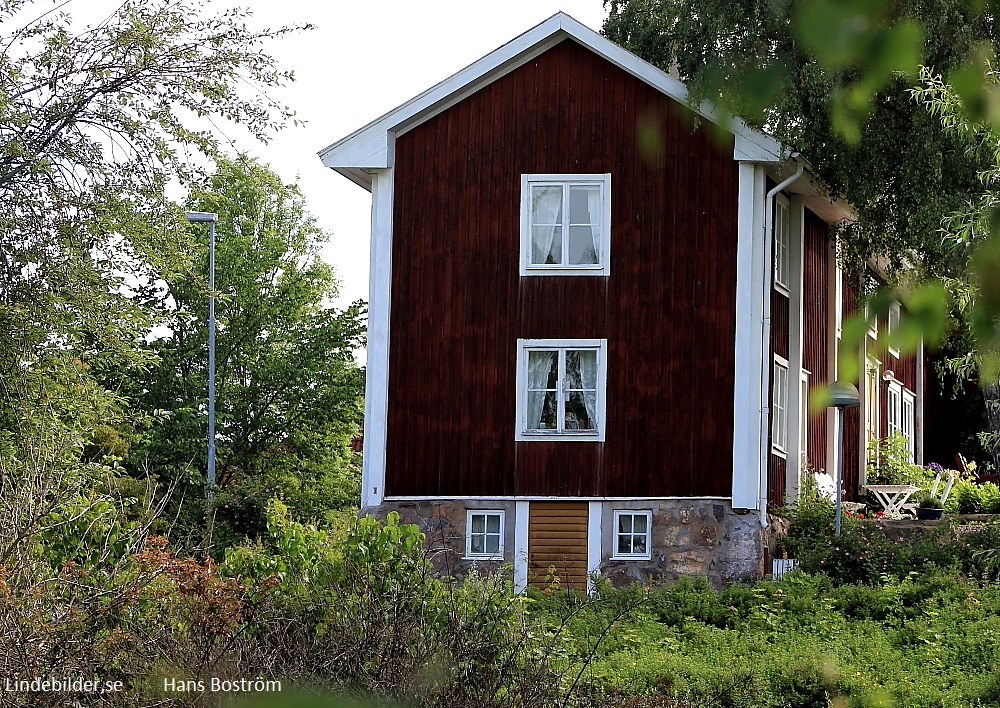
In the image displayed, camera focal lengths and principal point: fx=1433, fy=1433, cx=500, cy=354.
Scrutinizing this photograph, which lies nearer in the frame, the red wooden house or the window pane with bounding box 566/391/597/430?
the red wooden house

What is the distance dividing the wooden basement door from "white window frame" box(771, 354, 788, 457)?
3226mm

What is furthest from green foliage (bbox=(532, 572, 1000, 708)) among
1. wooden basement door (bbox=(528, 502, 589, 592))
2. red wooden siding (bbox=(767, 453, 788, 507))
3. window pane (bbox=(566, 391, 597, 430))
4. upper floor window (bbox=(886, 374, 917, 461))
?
upper floor window (bbox=(886, 374, 917, 461))

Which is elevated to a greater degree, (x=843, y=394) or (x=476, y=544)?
(x=843, y=394)

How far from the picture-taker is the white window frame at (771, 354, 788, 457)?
2127 centimetres

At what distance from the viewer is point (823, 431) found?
24.0 m

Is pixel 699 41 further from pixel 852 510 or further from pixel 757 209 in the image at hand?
pixel 852 510

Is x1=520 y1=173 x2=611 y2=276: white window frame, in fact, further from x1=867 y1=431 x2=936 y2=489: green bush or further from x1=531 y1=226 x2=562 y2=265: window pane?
x1=867 y1=431 x2=936 y2=489: green bush

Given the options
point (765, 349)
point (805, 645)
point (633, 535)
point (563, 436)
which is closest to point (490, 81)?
point (563, 436)

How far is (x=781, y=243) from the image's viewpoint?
72.1 ft

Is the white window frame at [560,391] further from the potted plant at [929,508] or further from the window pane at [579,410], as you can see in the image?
the potted plant at [929,508]

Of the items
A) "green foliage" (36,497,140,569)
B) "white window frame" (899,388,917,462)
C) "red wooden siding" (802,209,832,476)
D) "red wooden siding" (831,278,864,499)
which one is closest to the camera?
"green foliage" (36,497,140,569)

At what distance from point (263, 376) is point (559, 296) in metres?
22.9

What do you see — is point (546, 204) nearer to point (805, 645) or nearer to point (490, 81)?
point (490, 81)

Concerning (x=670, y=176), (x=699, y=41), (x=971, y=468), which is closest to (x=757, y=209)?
(x=670, y=176)
